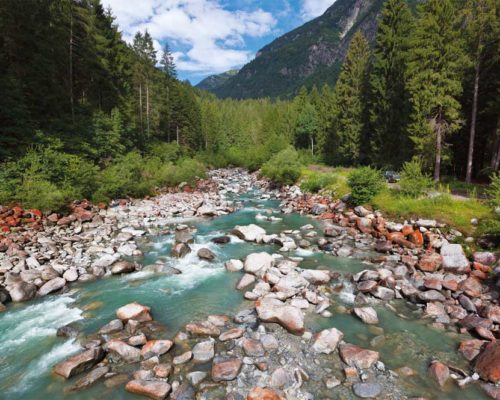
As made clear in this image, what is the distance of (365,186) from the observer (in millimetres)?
19859

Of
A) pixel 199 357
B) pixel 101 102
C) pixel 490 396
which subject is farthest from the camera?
pixel 101 102

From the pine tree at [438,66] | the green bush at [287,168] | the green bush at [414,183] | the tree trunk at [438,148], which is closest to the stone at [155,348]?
the green bush at [414,183]

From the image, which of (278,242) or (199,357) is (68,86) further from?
(199,357)

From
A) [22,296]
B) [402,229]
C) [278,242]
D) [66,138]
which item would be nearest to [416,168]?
[402,229]

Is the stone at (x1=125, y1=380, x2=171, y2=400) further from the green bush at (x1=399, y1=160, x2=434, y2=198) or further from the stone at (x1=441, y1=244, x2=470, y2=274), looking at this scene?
the green bush at (x1=399, y1=160, x2=434, y2=198)

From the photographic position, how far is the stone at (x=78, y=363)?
629cm

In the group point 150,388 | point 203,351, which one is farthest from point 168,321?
point 150,388

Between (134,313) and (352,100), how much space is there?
39.8m

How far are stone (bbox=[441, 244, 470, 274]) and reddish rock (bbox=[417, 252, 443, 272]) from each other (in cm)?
22

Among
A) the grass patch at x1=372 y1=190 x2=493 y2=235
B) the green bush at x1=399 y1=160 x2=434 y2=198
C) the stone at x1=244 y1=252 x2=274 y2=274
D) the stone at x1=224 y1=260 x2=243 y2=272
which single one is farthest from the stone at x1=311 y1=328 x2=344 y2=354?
the green bush at x1=399 y1=160 x2=434 y2=198

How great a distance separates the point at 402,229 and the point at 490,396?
10.2 m

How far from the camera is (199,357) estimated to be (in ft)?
22.7

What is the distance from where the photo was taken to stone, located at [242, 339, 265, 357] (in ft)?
23.0

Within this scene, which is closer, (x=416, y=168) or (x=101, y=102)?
(x=416, y=168)
